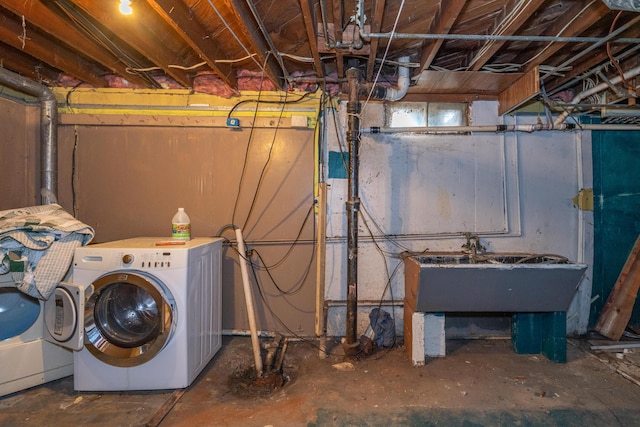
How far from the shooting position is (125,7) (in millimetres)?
1541

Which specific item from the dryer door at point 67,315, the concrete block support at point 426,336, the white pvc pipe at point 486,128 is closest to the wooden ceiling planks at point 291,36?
the white pvc pipe at point 486,128

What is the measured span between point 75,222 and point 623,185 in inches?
172

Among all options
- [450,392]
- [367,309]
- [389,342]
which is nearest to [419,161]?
[367,309]

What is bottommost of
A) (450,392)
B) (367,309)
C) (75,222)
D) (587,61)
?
(450,392)

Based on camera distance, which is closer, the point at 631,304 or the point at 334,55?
the point at 334,55

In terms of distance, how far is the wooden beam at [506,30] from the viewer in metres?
1.53

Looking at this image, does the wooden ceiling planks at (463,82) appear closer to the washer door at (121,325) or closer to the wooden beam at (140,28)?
the wooden beam at (140,28)

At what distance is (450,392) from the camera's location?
1.90 m

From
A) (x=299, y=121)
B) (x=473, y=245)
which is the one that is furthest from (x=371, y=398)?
(x=299, y=121)

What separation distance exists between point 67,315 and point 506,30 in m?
3.04

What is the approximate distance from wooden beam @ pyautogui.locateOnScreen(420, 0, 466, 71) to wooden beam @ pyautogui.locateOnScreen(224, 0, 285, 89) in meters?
1.02

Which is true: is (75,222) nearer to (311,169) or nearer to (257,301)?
(257,301)

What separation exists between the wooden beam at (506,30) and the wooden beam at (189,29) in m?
1.78

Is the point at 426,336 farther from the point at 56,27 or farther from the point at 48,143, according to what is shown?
the point at 48,143
